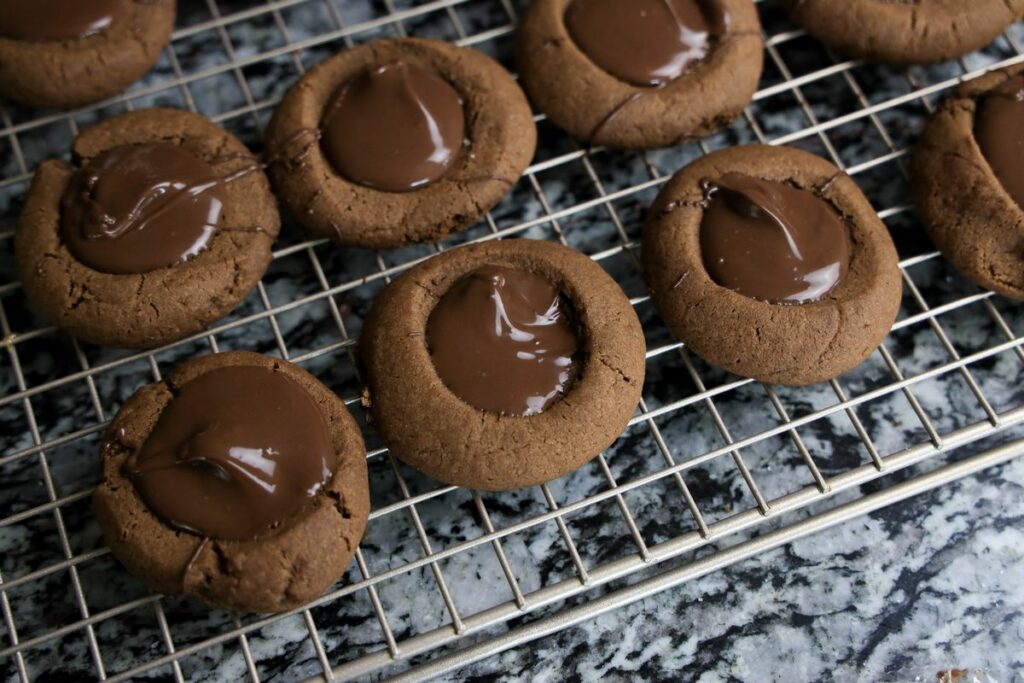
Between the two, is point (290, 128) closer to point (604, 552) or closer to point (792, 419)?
point (604, 552)

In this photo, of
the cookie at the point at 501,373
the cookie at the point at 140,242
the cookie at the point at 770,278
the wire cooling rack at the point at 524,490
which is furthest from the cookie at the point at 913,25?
the cookie at the point at 140,242

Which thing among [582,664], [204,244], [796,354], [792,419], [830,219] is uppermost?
[204,244]

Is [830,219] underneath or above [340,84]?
underneath

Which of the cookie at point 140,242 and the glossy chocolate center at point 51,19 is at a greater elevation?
the glossy chocolate center at point 51,19

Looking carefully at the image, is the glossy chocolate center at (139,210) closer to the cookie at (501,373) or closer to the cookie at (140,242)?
the cookie at (140,242)

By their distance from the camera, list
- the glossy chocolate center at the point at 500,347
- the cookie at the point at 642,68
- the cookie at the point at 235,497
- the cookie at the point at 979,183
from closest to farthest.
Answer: the cookie at the point at 235,497 < the glossy chocolate center at the point at 500,347 < the cookie at the point at 979,183 < the cookie at the point at 642,68

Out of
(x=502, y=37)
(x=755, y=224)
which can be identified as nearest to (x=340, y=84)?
(x=502, y=37)
